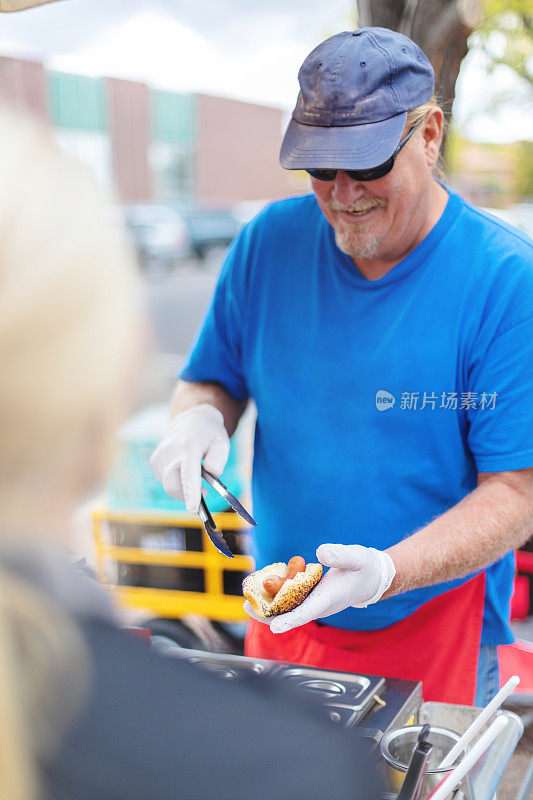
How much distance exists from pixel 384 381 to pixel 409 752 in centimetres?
78

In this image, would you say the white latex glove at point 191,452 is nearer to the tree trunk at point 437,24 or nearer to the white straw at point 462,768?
the white straw at point 462,768

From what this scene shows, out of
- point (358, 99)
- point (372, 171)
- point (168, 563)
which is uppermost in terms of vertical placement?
point (358, 99)

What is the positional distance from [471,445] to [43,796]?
1.19 m

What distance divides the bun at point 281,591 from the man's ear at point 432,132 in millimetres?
940

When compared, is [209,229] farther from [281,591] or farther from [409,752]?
[409,752]

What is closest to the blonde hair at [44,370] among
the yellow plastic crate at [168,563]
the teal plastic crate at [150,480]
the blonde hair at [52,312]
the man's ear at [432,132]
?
the blonde hair at [52,312]

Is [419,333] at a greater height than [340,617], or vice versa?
[419,333]


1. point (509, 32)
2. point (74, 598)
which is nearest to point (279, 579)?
point (74, 598)

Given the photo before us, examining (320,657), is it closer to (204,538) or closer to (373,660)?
(373,660)

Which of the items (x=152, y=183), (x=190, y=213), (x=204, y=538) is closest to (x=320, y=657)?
(x=204, y=538)

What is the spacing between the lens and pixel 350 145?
159 centimetres

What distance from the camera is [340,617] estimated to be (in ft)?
5.87

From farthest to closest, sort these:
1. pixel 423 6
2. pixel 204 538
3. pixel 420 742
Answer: pixel 204 538 → pixel 423 6 → pixel 420 742

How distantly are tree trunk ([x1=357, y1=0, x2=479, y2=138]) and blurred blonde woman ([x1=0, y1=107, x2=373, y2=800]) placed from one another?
1.93m
